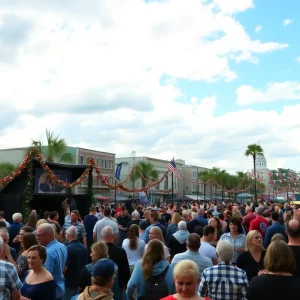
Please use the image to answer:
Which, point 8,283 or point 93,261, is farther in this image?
point 93,261

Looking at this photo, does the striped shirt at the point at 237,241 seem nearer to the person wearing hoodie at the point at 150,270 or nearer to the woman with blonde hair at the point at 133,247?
the woman with blonde hair at the point at 133,247

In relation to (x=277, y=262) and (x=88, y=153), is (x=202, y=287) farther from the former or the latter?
(x=88, y=153)

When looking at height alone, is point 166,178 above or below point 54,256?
above

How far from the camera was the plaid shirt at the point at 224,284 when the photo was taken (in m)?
4.31

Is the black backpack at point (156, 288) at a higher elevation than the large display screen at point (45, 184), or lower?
lower

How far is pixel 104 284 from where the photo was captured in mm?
3779

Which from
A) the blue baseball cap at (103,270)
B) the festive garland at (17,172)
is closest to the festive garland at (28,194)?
the festive garland at (17,172)

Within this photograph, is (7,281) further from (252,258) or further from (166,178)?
(166,178)

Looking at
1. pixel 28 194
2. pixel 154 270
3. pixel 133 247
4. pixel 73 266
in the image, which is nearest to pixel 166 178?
pixel 28 194

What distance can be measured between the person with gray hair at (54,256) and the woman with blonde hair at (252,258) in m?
2.40

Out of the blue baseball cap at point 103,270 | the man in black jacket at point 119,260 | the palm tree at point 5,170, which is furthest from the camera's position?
the palm tree at point 5,170

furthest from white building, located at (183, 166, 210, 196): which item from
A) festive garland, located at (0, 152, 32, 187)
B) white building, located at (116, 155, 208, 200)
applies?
festive garland, located at (0, 152, 32, 187)

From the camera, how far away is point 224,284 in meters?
4.33

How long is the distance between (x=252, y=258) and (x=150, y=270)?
4.89 ft
